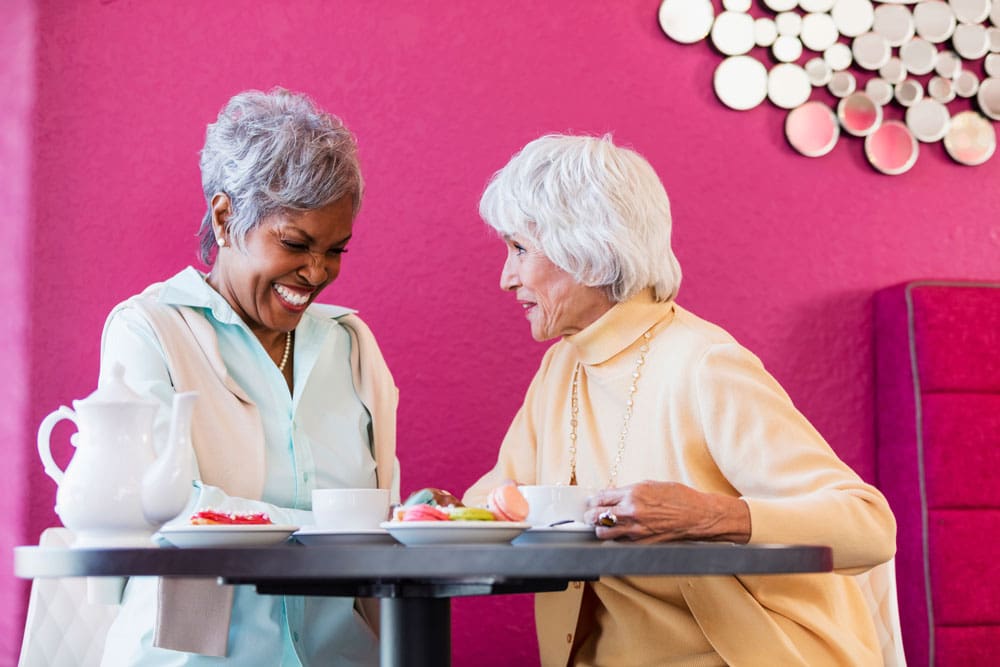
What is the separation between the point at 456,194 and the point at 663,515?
1440 mm

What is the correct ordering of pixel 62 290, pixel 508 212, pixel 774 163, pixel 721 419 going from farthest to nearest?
pixel 774 163 < pixel 62 290 < pixel 508 212 < pixel 721 419

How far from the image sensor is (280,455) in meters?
2.21

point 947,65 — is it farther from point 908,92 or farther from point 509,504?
point 509,504

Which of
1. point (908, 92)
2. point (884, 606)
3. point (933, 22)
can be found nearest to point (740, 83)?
point (908, 92)

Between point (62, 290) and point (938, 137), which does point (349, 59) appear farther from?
point (938, 137)

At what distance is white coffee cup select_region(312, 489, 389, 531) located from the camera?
1696 millimetres

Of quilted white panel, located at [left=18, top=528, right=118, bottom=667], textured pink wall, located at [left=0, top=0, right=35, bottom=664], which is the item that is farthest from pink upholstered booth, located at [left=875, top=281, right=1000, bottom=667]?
textured pink wall, located at [left=0, top=0, right=35, bottom=664]

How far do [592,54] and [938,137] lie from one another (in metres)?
0.94

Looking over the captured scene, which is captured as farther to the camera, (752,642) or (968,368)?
(968,368)

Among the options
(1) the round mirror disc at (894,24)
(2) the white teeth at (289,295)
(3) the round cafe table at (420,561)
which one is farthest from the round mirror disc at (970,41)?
(3) the round cafe table at (420,561)

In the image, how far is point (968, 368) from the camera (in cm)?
288

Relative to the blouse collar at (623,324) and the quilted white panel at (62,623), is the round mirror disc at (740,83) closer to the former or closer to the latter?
the blouse collar at (623,324)

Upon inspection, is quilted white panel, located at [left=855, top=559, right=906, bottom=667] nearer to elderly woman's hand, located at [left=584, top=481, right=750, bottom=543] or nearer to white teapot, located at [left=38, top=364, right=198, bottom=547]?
elderly woman's hand, located at [left=584, top=481, right=750, bottom=543]

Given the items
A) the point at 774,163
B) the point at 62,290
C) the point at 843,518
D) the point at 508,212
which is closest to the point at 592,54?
the point at 774,163
